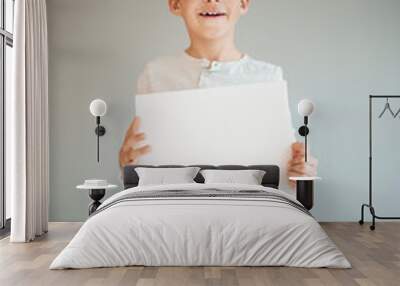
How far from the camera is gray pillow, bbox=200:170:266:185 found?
6633mm

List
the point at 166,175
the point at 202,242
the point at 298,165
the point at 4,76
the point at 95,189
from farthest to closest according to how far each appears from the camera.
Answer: the point at 298,165 < the point at 95,189 < the point at 166,175 < the point at 4,76 < the point at 202,242

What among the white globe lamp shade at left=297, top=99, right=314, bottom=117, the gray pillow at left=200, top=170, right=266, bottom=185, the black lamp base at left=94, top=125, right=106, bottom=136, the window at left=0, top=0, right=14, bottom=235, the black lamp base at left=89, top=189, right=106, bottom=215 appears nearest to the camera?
the window at left=0, top=0, right=14, bottom=235

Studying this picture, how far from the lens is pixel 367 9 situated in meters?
7.41

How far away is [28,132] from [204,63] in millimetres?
2542

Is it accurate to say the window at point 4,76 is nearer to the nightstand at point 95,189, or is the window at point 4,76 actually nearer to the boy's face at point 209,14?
the nightstand at point 95,189

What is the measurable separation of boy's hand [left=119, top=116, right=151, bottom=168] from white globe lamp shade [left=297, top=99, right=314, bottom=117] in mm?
2010

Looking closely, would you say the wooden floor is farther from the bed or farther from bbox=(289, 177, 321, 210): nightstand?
bbox=(289, 177, 321, 210): nightstand

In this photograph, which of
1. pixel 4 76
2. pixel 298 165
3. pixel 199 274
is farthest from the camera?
pixel 298 165

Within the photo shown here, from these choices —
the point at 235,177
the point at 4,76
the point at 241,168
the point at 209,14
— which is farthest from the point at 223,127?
the point at 4,76

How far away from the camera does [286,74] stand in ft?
24.3

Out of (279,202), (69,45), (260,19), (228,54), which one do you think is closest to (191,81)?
(228,54)

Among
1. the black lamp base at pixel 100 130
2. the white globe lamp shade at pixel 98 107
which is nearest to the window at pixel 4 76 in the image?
the white globe lamp shade at pixel 98 107

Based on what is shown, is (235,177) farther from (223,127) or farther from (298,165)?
(298,165)

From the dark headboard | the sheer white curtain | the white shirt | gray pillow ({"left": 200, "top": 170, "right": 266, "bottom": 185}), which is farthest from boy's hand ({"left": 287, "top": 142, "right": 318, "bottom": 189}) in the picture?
the sheer white curtain
